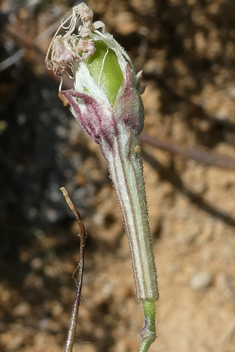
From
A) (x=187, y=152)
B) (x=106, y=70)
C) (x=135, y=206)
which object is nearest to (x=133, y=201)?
(x=135, y=206)

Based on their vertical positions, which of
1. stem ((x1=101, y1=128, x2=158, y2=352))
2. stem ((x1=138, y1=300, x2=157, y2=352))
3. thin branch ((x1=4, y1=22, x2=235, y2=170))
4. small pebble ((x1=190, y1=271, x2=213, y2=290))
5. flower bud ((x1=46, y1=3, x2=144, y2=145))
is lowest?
stem ((x1=138, y1=300, x2=157, y2=352))

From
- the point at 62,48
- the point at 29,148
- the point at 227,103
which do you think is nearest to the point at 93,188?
the point at 29,148

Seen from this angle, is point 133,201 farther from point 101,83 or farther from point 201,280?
point 201,280

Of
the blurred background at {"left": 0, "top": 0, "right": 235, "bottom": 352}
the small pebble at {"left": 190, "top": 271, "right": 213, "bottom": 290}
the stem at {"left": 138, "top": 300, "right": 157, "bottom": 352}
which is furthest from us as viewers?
the small pebble at {"left": 190, "top": 271, "right": 213, "bottom": 290}

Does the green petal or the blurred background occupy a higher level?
the blurred background

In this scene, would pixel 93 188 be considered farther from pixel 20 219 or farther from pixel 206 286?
pixel 206 286

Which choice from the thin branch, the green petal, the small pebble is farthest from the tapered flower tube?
the small pebble

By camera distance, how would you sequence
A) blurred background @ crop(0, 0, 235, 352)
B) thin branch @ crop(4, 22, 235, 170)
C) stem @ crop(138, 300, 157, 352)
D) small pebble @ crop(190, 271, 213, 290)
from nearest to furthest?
stem @ crop(138, 300, 157, 352) → thin branch @ crop(4, 22, 235, 170) → blurred background @ crop(0, 0, 235, 352) → small pebble @ crop(190, 271, 213, 290)

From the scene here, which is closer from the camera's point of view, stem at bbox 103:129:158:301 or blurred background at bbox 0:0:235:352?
stem at bbox 103:129:158:301

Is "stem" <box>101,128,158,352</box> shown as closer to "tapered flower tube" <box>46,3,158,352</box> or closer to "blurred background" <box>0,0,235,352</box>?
"tapered flower tube" <box>46,3,158,352</box>
